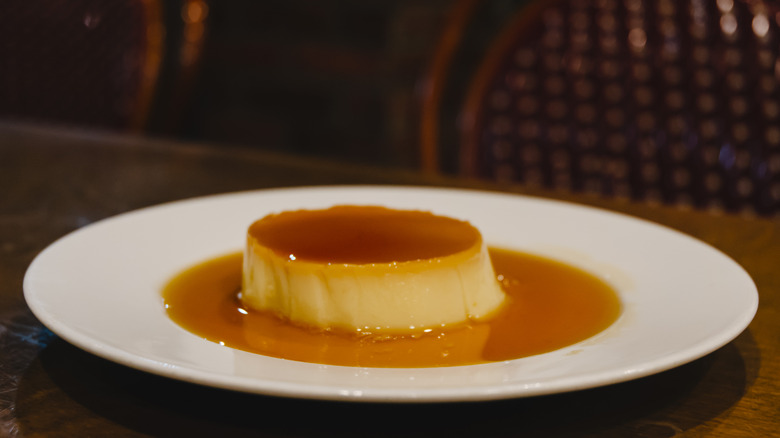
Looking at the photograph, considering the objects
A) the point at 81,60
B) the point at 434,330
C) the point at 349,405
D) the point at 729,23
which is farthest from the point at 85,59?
the point at 349,405

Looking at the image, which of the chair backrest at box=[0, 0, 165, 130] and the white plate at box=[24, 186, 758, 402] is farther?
the chair backrest at box=[0, 0, 165, 130]

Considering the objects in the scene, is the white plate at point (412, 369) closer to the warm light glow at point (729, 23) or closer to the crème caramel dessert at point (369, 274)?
the crème caramel dessert at point (369, 274)

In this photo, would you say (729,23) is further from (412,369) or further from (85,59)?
Result: (85,59)

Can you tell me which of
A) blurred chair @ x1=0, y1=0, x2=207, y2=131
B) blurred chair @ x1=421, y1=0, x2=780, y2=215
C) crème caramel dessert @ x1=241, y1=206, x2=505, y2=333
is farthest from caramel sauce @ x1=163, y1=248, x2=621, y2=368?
blurred chair @ x1=0, y1=0, x2=207, y2=131

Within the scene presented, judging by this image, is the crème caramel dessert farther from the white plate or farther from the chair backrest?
the chair backrest

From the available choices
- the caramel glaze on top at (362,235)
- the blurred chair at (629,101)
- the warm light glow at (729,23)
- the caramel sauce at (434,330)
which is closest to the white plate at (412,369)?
the caramel sauce at (434,330)

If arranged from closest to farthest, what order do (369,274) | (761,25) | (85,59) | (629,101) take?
1. (369,274)
2. (761,25)
3. (629,101)
4. (85,59)

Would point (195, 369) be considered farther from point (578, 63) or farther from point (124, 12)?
point (124, 12)
